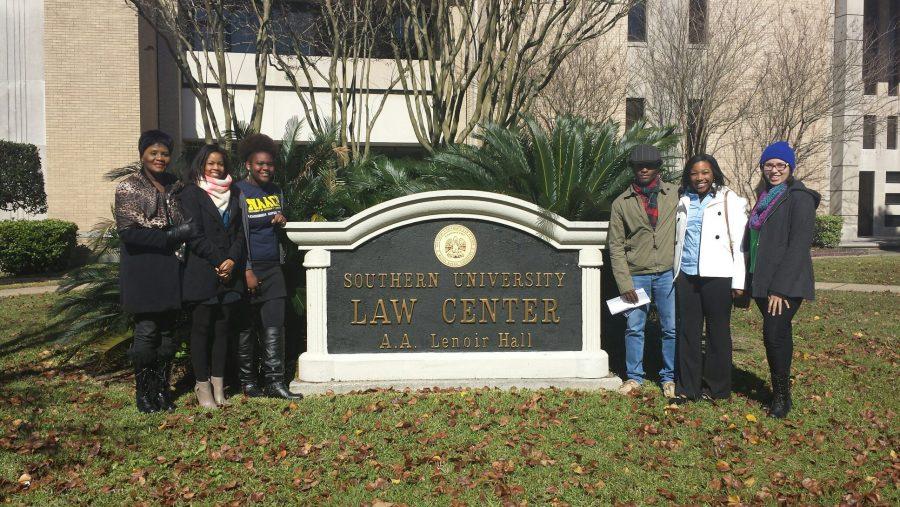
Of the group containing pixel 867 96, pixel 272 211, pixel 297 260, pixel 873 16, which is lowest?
pixel 297 260

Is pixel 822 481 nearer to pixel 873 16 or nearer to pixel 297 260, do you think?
pixel 297 260

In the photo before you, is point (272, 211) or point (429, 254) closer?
point (272, 211)

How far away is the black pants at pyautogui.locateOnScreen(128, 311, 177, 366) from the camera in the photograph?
4.98m

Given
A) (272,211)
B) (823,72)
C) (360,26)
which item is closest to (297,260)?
(272,211)

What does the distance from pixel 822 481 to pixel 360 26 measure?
12997 millimetres

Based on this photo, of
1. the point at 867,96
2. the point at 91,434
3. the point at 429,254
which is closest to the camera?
the point at 91,434

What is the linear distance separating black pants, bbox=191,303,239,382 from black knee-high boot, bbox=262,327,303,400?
0.30 metres

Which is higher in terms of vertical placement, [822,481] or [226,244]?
[226,244]

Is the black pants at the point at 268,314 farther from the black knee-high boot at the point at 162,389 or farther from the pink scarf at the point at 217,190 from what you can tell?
the pink scarf at the point at 217,190

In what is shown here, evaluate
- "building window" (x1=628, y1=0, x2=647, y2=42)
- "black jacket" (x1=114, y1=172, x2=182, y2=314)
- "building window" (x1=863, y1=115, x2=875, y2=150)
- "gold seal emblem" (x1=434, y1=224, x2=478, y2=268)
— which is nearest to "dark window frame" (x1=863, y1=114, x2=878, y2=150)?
"building window" (x1=863, y1=115, x2=875, y2=150)

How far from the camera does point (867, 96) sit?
22734 millimetres

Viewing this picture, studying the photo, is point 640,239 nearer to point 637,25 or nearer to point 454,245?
point 454,245

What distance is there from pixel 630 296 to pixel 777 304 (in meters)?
0.99

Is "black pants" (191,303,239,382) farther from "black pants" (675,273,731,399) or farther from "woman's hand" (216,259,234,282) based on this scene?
"black pants" (675,273,731,399)
